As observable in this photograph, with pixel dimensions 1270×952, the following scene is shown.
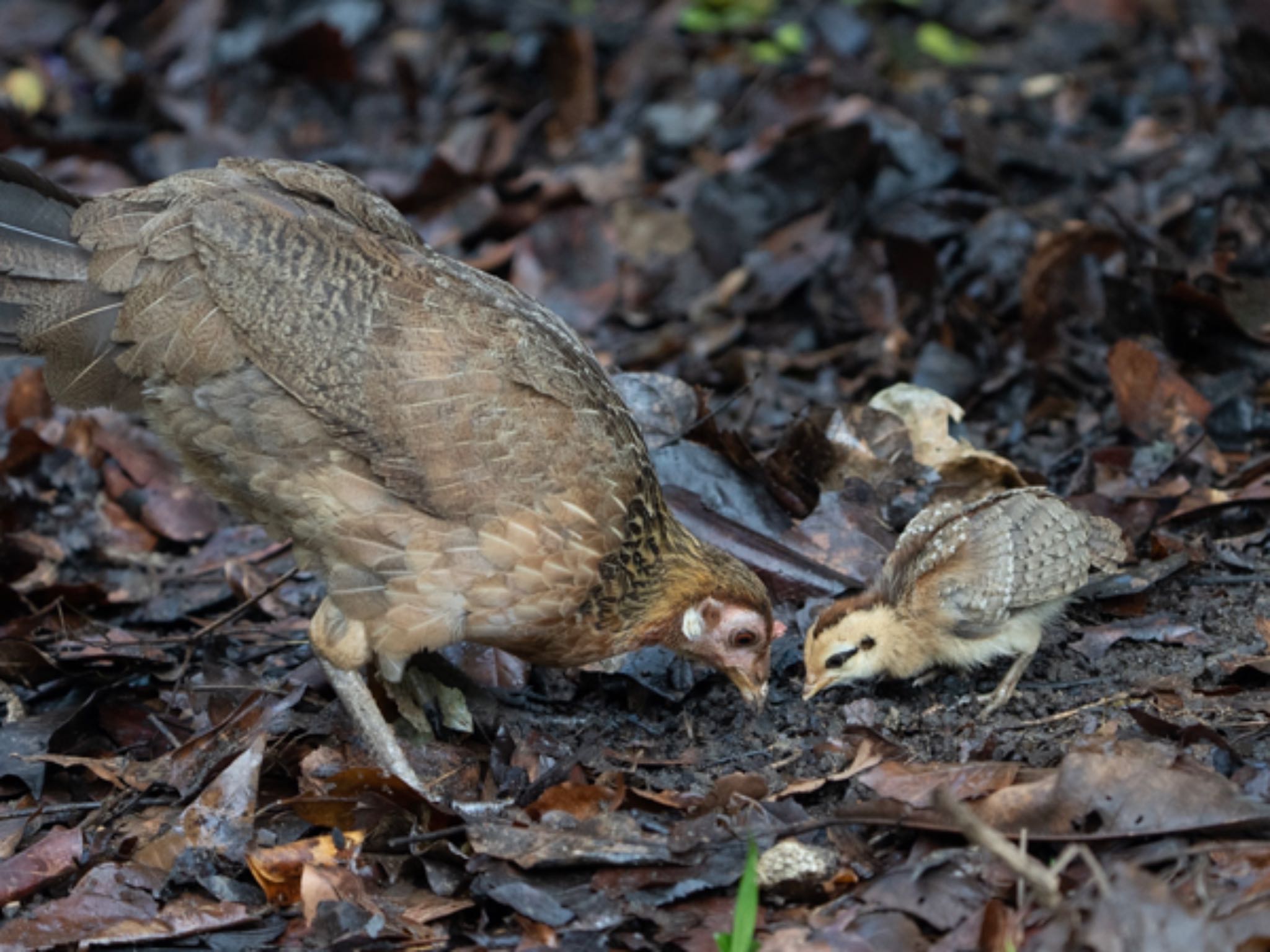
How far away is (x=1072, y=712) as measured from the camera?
4.12m

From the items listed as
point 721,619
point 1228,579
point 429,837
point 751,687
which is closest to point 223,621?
point 429,837

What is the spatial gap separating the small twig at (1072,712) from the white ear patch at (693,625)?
38.7 inches

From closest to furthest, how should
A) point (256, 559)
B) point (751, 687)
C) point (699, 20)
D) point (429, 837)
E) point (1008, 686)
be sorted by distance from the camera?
point (429, 837) < point (1008, 686) < point (751, 687) < point (256, 559) < point (699, 20)

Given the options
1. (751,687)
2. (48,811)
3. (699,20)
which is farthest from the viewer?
(699,20)

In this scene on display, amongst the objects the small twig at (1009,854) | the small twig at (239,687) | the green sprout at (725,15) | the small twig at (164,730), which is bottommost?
the small twig at (164,730)

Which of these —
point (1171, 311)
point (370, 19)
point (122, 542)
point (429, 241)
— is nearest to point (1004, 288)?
point (1171, 311)

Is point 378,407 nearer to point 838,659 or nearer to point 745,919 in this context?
point 838,659

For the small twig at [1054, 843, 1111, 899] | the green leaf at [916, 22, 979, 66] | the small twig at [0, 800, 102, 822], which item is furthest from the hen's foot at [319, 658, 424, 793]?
the green leaf at [916, 22, 979, 66]

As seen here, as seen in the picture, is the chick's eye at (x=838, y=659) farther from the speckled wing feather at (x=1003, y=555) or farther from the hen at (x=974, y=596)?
the speckled wing feather at (x=1003, y=555)

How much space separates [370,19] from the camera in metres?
9.88

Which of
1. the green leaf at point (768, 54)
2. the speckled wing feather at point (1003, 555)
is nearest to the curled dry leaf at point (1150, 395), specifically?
the speckled wing feather at point (1003, 555)

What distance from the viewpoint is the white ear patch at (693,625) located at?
4500 millimetres

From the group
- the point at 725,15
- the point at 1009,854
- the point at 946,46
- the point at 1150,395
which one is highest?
the point at 725,15

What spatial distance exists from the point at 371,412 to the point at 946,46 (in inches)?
256
